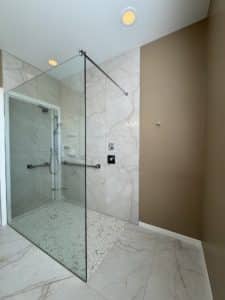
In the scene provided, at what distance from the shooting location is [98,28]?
5.75 ft

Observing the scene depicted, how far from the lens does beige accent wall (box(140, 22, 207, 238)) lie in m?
1.66

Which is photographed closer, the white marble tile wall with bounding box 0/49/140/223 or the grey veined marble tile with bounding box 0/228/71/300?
the grey veined marble tile with bounding box 0/228/71/300

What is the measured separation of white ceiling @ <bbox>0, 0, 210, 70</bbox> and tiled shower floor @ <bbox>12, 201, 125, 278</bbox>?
2332 mm

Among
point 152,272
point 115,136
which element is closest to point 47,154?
point 115,136

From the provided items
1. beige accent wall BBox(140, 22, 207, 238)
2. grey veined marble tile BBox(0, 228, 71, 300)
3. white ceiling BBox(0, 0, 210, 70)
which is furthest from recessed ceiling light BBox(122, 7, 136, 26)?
grey veined marble tile BBox(0, 228, 71, 300)

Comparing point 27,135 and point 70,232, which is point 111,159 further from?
point 27,135

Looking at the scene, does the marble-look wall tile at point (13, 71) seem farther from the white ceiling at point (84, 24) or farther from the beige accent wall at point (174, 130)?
the beige accent wall at point (174, 130)

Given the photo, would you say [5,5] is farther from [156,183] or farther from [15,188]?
[156,183]

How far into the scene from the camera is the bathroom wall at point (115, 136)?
212 cm

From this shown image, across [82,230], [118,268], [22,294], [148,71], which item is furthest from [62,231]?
[148,71]

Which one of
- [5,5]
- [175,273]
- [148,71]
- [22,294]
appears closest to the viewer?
[22,294]

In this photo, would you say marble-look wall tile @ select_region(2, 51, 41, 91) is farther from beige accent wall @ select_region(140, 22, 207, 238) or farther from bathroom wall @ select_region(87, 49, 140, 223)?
beige accent wall @ select_region(140, 22, 207, 238)

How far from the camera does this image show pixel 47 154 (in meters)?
2.57

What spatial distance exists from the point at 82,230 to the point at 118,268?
0.55 m
